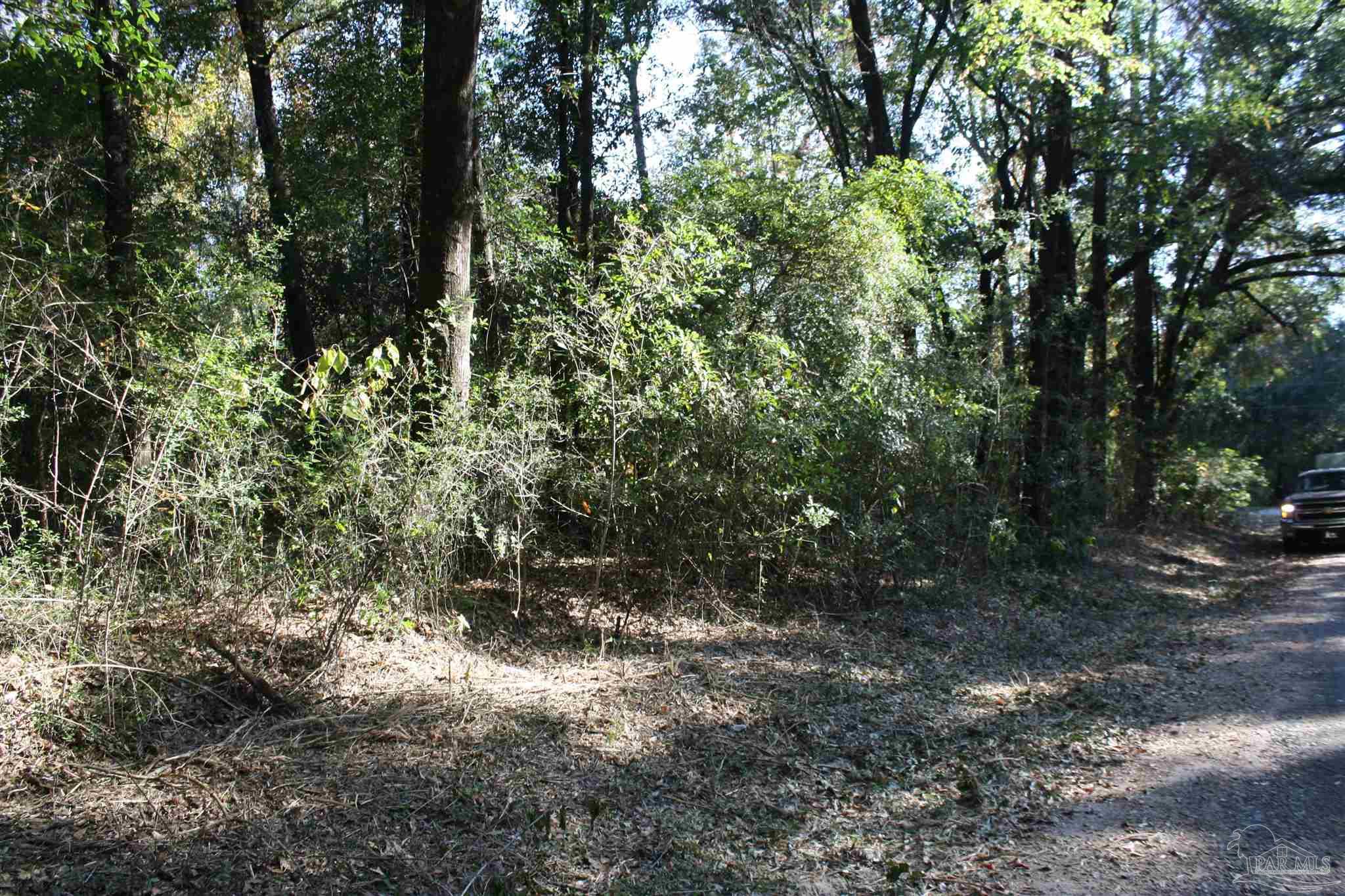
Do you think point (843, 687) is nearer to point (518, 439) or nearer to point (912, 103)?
point (518, 439)

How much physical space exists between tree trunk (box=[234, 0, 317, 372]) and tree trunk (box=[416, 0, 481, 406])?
16.6ft

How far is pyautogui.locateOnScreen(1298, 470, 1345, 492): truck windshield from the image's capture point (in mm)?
17797

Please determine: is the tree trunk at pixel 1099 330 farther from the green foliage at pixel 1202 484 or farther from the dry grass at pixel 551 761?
the dry grass at pixel 551 761

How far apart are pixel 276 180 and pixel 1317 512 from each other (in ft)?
66.7

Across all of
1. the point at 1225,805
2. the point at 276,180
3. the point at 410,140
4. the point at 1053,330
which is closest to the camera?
the point at 1225,805

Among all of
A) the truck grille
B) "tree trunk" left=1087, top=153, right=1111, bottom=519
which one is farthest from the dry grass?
the truck grille

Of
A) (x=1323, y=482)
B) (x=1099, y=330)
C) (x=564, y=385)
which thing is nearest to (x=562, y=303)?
(x=564, y=385)

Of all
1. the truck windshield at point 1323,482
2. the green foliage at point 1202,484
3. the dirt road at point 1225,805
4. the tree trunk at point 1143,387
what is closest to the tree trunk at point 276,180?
the dirt road at point 1225,805

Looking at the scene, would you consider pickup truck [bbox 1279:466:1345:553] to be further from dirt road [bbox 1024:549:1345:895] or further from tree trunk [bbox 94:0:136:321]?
tree trunk [bbox 94:0:136:321]

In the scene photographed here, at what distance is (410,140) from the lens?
11969mm

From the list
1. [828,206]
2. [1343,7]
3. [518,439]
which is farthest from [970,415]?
[1343,7]

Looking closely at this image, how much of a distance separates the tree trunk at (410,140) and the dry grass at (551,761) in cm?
626

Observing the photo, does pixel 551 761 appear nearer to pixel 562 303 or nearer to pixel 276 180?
pixel 562 303

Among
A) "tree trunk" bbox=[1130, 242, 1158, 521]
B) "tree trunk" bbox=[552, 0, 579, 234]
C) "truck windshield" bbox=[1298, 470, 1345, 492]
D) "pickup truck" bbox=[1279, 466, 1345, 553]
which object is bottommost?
"pickup truck" bbox=[1279, 466, 1345, 553]
